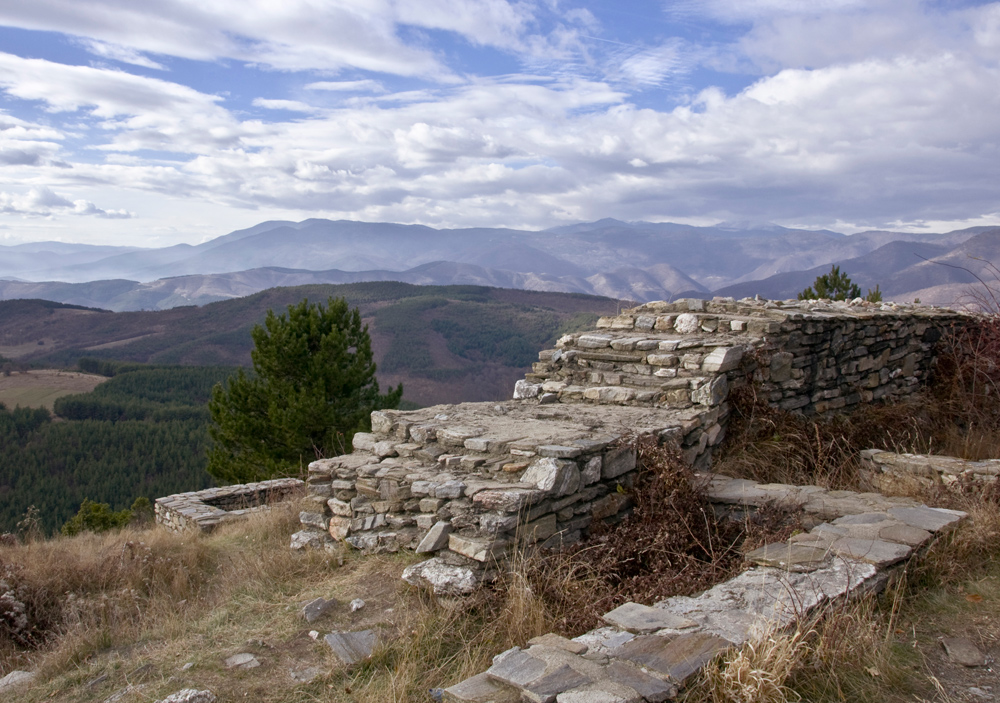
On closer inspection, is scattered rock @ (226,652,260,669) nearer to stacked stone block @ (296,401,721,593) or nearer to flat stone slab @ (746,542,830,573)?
stacked stone block @ (296,401,721,593)

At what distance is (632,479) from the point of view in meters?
4.78

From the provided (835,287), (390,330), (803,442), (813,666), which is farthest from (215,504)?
(390,330)

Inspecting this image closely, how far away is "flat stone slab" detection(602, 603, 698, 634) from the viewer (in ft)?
9.77

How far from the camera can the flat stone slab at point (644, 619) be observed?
298 centimetres

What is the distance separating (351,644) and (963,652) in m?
3.06

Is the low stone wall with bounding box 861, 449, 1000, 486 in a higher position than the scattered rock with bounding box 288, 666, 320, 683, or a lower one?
higher

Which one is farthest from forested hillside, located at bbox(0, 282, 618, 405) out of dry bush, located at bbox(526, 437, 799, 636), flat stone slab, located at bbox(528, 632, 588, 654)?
flat stone slab, located at bbox(528, 632, 588, 654)

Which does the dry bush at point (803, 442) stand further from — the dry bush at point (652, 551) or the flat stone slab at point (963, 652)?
the flat stone slab at point (963, 652)

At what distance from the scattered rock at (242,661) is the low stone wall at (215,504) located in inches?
207

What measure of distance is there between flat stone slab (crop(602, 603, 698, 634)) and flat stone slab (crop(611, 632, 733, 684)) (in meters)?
0.10

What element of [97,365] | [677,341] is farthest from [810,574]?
[97,365]

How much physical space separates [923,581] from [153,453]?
46.2m

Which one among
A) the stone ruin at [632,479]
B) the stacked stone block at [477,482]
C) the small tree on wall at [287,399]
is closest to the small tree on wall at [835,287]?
the stone ruin at [632,479]

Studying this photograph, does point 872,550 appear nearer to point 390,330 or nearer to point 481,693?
point 481,693
